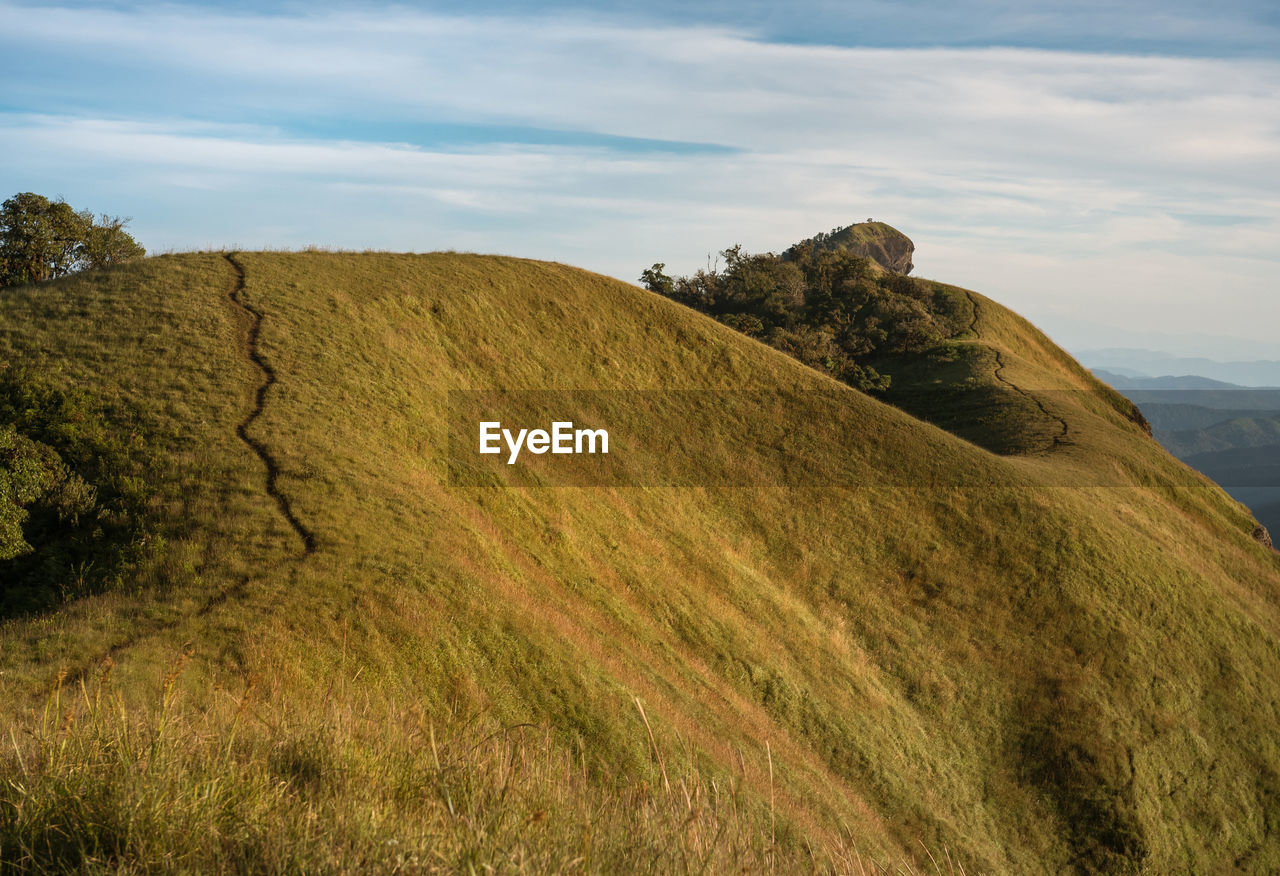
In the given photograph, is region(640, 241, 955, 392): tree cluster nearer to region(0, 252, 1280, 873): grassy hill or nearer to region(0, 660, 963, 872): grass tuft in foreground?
region(0, 252, 1280, 873): grassy hill

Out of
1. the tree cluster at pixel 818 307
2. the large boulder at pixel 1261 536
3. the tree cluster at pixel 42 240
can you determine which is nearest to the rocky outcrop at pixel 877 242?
the tree cluster at pixel 818 307

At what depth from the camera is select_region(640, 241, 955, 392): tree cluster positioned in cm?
6862

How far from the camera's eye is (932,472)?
1596 inches

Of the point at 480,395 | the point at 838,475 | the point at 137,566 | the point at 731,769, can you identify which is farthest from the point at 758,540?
the point at 137,566

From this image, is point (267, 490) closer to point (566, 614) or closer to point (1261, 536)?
point (566, 614)

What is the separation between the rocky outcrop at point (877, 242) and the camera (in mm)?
175875

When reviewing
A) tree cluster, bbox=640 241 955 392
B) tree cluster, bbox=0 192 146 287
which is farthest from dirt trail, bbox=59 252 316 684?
tree cluster, bbox=640 241 955 392

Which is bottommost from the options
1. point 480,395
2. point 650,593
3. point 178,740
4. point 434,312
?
point 650,593

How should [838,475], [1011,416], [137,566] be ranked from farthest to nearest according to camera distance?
[1011,416] → [838,475] → [137,566]

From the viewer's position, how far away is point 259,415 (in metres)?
23.2

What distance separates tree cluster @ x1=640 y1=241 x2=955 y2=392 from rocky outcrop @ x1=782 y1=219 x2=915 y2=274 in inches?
3723

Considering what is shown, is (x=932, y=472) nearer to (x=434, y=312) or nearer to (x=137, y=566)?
(x=434, y=312)

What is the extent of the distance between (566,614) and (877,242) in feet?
569

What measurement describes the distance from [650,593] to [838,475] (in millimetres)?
15877
